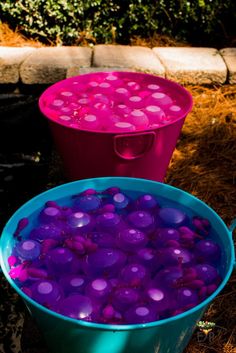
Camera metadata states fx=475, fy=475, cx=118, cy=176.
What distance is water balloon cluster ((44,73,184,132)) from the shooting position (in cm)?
199

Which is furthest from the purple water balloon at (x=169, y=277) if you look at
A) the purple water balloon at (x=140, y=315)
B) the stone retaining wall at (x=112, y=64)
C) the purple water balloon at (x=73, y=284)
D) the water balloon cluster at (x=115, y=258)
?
the stone retaining wall at (x=112, y=64)

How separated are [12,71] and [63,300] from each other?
1.96 m

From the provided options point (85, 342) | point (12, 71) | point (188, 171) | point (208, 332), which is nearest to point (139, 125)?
point (188, 171)

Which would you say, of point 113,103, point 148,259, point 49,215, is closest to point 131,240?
point 148,259

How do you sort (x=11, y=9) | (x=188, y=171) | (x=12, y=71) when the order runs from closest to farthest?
(x=188, y=171) < (x=12, y=71) < (x=11, y=9)

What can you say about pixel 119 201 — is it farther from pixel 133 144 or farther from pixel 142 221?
pixel 133 144

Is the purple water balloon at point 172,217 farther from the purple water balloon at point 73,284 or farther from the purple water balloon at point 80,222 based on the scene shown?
the purple water balloon at point 73,284

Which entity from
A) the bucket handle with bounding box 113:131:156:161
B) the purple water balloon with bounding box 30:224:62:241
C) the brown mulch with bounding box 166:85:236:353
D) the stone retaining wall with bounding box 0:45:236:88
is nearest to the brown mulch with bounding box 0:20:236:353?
Answer: the brown mulch with bounding box 166:85:236:353

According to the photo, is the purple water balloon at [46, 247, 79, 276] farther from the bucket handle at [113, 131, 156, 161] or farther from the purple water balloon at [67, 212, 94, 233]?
the bucket handle at [113, 131, 156, 161]

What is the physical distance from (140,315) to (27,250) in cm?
42

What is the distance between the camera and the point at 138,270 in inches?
55.5

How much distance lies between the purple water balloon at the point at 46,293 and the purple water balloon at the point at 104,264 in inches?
4.9

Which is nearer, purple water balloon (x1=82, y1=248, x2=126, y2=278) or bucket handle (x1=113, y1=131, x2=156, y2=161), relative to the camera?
purple water balloon (x1=82, y1=248, x2=126, y2=278)

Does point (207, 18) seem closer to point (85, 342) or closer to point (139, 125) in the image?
point (139, 125)
